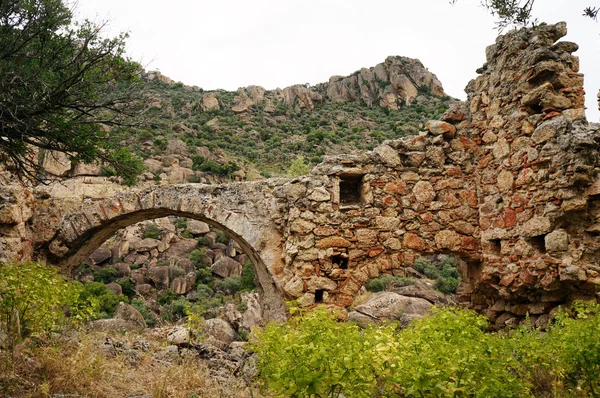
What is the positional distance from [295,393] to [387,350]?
64 centimetres

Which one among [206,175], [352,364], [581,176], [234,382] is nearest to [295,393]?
[352,364]

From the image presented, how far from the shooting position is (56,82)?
5.02 m

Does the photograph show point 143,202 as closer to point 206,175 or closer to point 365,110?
point 206,175

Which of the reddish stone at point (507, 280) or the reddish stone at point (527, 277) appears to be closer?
the reddish stone at point (527, 277)

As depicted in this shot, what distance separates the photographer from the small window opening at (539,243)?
17.5 ft

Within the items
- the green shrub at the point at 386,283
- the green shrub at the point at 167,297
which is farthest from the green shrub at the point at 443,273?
the green shrub at the point at 167,297

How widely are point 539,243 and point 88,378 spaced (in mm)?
5108

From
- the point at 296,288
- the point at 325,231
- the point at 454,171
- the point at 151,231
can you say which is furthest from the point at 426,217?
the point at 151,231

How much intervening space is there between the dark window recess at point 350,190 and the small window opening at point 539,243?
2378 millimetres

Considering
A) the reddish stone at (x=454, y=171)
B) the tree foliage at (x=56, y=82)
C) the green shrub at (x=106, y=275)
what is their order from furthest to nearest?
the green shrub at (x=106, y=275)
the reddish stone at (x=454, y=171)
the tree foliage at (x=56, y=82)

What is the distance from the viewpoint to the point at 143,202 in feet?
22.2

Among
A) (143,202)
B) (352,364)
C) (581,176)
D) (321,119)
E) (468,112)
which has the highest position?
(321,119)

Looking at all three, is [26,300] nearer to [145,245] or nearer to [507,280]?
[507,280]

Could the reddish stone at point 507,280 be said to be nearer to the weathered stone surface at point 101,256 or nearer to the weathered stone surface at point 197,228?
the weathered stone surface at point 101,256
